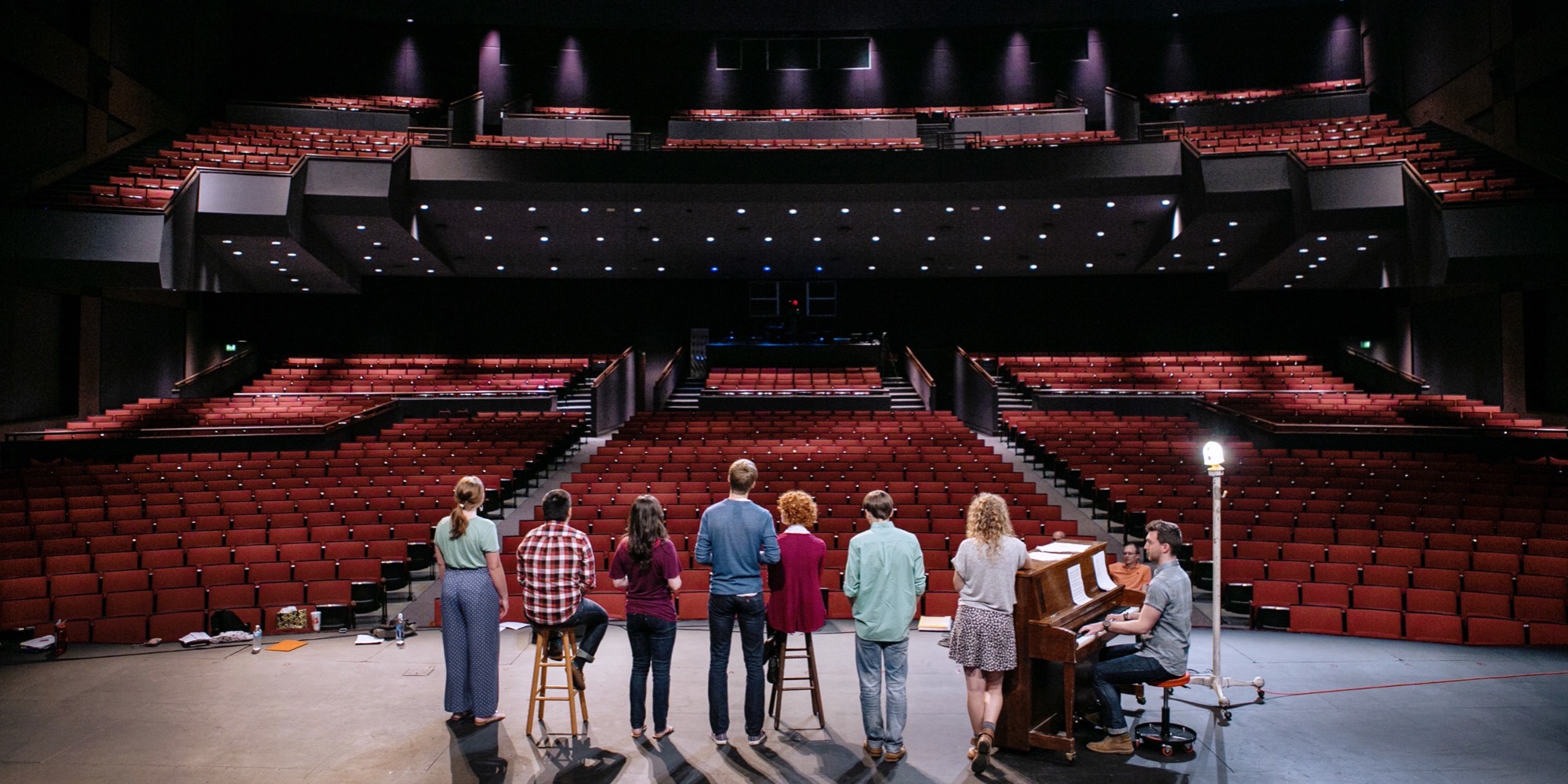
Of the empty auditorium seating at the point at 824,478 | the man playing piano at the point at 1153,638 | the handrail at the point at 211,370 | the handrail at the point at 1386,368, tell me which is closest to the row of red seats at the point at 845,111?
the handrail at the point at 1386,368

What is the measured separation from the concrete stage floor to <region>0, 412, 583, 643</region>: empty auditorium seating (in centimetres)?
95

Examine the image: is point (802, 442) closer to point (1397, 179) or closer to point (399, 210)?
point (399, 210)

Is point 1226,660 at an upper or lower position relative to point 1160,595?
lower

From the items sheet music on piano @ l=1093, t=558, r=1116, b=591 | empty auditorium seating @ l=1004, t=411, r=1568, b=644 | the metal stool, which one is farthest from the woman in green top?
empty auditorium seating @ l=1004, t=411, r=1568, b=644

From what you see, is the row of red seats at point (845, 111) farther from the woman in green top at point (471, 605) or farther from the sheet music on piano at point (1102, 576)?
the woman in green top at point (471, 605)

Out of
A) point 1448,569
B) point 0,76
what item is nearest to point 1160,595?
point 1448,569

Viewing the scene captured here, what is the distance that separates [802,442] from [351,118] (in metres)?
14.5

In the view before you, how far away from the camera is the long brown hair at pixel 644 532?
3.88 metres

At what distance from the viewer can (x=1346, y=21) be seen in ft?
65.7

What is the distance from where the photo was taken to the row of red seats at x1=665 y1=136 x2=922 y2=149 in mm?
16172

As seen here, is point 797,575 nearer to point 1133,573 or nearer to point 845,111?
point 1133,573

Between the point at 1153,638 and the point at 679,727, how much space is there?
2.29 meters

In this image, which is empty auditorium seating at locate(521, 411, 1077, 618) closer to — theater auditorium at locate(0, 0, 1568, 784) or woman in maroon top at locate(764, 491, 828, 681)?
theater auditorium at locate(0, 0, 1568, 784)

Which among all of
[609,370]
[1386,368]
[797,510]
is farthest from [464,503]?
[1386,368]
